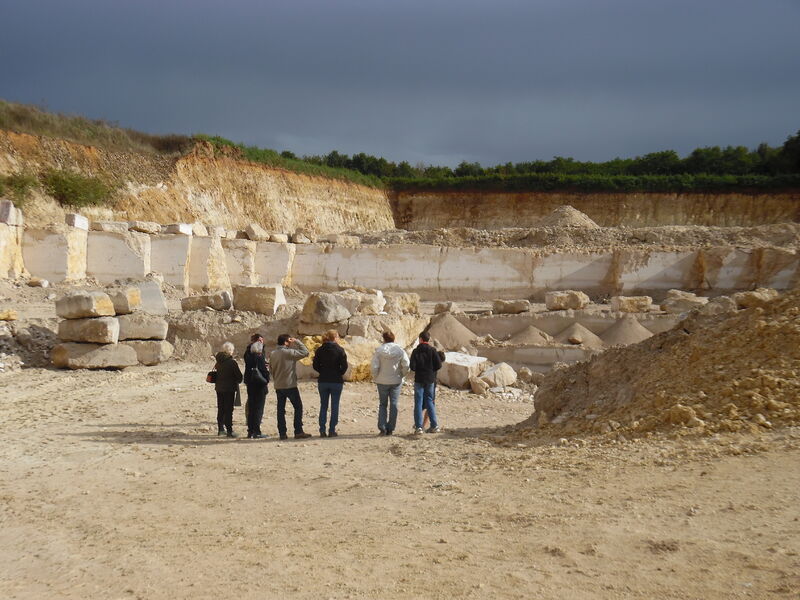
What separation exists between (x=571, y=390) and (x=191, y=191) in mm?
22847

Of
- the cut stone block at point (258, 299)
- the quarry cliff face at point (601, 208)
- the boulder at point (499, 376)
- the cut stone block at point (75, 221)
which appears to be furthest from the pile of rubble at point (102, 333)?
the quarry cliff face at point (601, 208)

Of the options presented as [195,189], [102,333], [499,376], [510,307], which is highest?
[195,189]

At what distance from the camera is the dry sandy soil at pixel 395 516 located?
3771 mm

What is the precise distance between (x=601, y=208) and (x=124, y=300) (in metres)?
32.9

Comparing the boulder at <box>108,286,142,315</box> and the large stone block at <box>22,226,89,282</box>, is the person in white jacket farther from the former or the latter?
the large stone block at <box>22,226,89,282</box>

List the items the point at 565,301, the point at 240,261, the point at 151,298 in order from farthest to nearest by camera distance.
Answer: the point at 240,261 < the point at 565,301 < the point at 151,298

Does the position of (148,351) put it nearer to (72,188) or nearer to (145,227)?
(145,227)

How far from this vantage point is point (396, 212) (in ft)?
142

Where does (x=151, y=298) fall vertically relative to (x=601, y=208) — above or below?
below

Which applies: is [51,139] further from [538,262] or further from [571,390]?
[571,390]

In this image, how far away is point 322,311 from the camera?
40.7ft

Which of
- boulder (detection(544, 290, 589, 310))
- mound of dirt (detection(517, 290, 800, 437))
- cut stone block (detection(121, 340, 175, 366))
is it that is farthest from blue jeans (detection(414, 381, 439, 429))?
boulder (detection(544, 290, 589, 310))

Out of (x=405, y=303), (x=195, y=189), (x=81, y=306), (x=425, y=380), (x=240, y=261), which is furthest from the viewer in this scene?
(x=195, y=189)

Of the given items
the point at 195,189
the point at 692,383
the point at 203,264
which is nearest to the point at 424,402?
the point at 692,383
